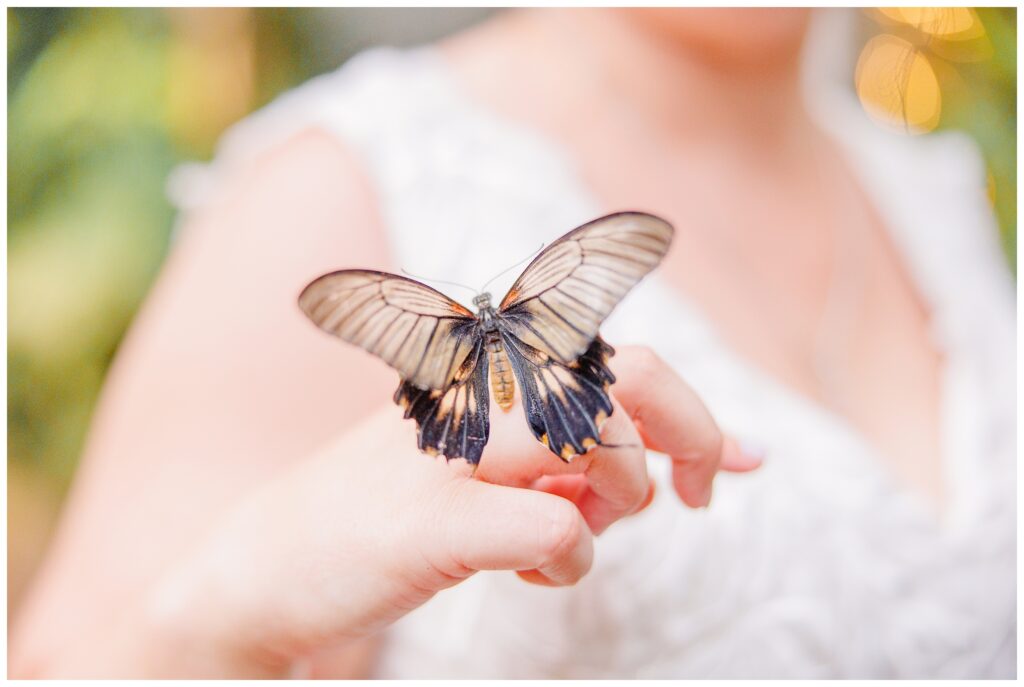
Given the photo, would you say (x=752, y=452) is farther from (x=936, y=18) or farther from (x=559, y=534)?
(x=936, y=18)

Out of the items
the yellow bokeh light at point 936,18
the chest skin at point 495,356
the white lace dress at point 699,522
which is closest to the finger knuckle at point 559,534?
the chest skin at point 495,356

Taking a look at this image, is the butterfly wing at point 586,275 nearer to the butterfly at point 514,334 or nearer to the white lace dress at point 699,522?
the butterfly at point 514,334

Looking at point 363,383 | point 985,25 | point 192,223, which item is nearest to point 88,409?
point 192,223

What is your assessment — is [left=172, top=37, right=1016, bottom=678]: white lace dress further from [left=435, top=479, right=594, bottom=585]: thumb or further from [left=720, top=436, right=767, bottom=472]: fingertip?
[left=435, top=479, right=594, bottom=585]: thumb

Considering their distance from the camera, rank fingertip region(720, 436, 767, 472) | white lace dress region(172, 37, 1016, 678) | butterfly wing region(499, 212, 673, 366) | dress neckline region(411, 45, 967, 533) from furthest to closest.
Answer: dress neckline region(411, 45, 967, 533) < white lace dress region(172, 37, 1016, 678) < fingertip region(720, 436, 767, 472) < butterfly wing region(499, 212, 673, 366)

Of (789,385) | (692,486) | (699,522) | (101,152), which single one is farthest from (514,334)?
(101,152)

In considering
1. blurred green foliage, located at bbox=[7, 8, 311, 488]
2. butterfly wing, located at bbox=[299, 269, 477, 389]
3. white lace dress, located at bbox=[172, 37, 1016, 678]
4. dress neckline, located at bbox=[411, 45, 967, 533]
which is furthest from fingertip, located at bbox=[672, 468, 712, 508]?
blurred green foliage, located at bbox=[7, 8, 311, 488]

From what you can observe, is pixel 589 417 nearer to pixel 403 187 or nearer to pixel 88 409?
pixel 403 187
